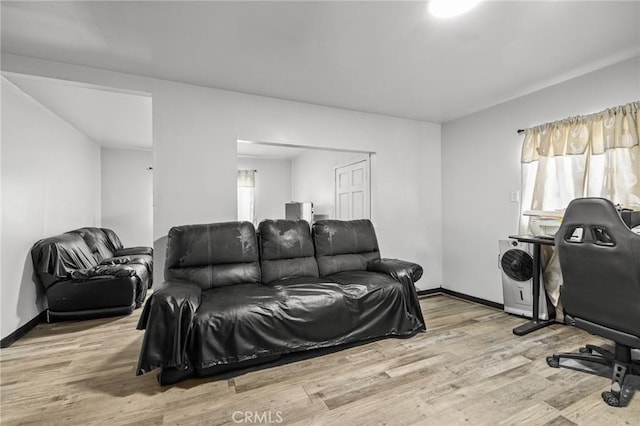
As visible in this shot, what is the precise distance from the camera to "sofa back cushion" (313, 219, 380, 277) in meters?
3.13

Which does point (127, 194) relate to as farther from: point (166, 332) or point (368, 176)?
point (166, 332)

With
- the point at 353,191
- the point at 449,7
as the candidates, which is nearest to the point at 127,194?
the point at 353,191

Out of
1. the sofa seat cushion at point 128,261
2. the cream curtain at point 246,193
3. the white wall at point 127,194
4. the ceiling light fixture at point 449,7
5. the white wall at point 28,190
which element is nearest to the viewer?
the ceiling light fixture at point 449,7

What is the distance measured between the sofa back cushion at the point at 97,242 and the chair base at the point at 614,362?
5.14m

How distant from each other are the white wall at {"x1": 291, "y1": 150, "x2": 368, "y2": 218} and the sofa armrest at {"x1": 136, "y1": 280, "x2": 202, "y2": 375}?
339cm

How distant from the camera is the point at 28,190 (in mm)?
3102

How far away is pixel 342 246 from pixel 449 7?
86.7 inches

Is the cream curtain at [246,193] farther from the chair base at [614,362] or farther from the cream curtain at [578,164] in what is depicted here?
the chair base at [614,362]

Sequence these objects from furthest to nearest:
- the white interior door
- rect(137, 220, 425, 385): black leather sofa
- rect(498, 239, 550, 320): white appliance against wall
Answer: the white interior door → rect(498, 239, 550, 320): white appliance against wall → rect(137, 220, 425, 385): black leather sofa

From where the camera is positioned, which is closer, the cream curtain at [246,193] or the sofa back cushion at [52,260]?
the sofa back cushion at [52,260]

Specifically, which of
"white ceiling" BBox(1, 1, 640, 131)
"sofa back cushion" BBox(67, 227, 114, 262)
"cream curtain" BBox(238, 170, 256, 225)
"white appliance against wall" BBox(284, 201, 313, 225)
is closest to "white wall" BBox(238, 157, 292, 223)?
"cream curtain" BBox(238, 170, 256, 225)

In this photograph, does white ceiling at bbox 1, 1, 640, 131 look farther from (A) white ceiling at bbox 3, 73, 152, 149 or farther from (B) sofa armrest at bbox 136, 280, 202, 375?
(B) sofa armrest at bbox 136, 280, 202, 375

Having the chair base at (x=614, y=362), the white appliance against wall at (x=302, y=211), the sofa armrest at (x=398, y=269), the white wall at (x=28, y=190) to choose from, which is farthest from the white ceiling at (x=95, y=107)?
the chair base at (x=614, y=362)

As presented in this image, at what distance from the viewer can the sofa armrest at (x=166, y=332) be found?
1882mm
